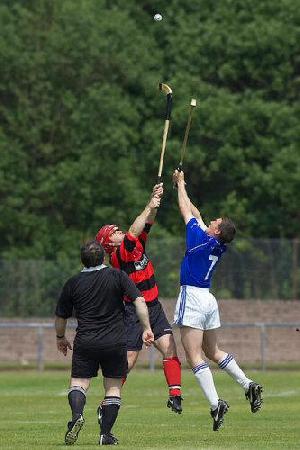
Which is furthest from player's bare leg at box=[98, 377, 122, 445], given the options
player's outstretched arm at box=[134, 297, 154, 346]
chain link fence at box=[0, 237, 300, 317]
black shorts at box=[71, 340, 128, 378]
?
chain link fence at box=[0, 237, 300, 317]

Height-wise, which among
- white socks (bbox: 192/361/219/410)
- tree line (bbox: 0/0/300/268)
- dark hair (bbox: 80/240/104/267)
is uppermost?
tree line (bbox: 0/0/300/268)

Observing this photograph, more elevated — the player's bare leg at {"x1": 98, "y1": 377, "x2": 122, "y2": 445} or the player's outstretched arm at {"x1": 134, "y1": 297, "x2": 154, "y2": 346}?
the player's outstretched arm at {"x1": 134, "y1": 297, "x2": 154, "y2": 346}

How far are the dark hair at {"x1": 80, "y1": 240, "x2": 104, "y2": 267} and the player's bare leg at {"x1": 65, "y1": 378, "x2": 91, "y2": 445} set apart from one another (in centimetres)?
112

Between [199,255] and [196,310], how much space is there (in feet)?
1.92

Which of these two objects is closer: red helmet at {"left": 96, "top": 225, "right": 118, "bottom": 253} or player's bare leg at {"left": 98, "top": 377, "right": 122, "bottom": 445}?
player's bare leg at {"left": 98, "top": 377, "right": 122, "bottom": 445}

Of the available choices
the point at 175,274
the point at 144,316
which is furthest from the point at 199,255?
the point at 175,274

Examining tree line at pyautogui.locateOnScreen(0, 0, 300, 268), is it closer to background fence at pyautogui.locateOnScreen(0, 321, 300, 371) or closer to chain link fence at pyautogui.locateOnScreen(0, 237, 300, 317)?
chain link fence at pyautogui.locateOnScreen(0, 237, 300, 317)

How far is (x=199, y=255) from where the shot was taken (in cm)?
1644

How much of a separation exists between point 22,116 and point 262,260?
7.52 meters

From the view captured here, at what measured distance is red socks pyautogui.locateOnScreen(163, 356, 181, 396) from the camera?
17281 millimetres

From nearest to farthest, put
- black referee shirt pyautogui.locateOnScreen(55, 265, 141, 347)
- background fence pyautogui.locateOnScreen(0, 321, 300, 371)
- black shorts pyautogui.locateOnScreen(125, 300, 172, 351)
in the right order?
black referee shirt pyautogui.locateOnScreen(55, 265, 141, 347) < black shorts pyautogui.locateOnScreen(125, 300, 172, 351) < background fence pyautogui.locateOnScreen(0, 321, 300, 371)

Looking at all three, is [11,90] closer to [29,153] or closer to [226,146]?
[29,153]

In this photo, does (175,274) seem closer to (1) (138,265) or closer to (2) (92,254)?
(1) (138,265)

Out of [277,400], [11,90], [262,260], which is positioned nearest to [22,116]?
[11,90]
